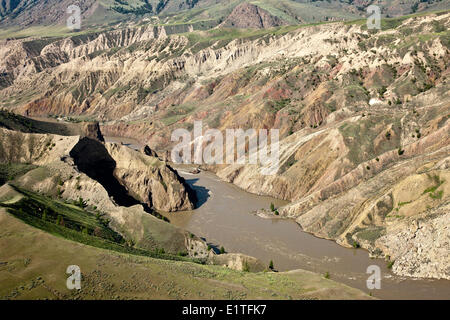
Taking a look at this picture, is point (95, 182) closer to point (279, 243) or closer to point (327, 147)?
point (279, 243)

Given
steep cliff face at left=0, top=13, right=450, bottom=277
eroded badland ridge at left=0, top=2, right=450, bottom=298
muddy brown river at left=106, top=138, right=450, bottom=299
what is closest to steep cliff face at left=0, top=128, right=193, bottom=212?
eroded badland ridge at left=0, top=2, right=450, bottom=298

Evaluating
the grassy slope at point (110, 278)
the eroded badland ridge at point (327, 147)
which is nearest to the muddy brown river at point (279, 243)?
the eroded badland ridge at point (327, 147)

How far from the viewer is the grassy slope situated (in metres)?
35.1

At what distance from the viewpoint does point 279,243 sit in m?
63.4

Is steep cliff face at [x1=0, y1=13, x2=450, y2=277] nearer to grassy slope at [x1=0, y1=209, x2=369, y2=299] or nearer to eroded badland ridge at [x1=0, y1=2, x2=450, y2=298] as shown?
eroded badland ridge at [x1=0, y1=2, x2=450, y2=298]

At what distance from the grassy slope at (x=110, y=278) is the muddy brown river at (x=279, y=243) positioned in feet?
32.5

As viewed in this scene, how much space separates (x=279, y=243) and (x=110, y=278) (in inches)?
1228

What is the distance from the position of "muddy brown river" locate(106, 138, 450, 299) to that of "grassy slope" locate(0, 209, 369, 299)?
32.5 feet

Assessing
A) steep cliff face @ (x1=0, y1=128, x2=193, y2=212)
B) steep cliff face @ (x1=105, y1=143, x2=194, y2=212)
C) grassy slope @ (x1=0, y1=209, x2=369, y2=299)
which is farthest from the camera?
steep cliff face @ (x1=105, y1=143, x2=194, y2=212)

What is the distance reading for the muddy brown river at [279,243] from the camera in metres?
48.9

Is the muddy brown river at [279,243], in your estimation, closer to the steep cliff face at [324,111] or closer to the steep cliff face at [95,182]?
the steep cliff face at [324,111]

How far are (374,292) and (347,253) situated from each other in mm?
10445

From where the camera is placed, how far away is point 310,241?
208 feet
